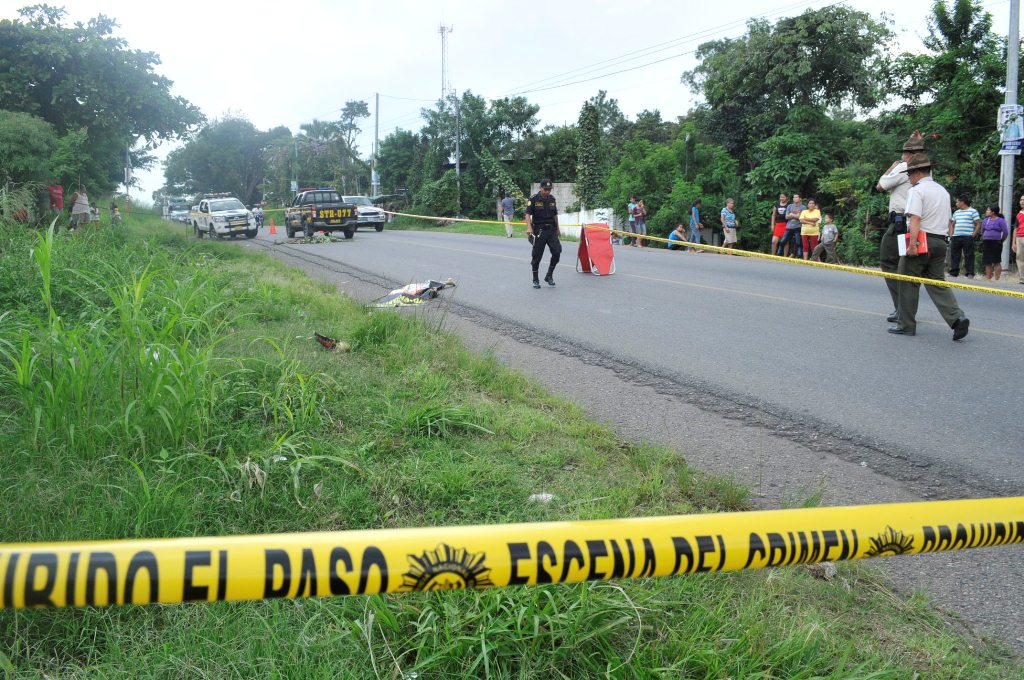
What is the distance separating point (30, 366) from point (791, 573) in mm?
3371

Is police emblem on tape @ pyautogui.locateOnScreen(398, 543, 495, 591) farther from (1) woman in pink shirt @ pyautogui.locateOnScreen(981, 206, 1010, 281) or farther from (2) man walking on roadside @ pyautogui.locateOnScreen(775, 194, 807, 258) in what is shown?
(2) man walking on roadside @ pyautogui.locateOnScreen(775, 194, 807, 258)

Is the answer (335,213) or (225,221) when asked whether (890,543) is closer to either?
(335,213)

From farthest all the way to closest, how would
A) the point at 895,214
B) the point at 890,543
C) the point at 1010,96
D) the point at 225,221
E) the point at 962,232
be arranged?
1. the point at 225,221
2. the point at 1010,96
3. the point at 962,232
4. the point at 895,214
5. the point at 890,543

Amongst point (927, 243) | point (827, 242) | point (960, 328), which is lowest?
point (960, 328)

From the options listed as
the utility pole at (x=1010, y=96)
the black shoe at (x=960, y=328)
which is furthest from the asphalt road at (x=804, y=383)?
the utility pole at (x=1010, y=96)

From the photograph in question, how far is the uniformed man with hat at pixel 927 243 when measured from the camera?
8.01 meters

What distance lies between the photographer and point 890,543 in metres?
1.79

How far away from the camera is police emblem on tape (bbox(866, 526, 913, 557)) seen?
178 cm

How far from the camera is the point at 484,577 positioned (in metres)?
1.54

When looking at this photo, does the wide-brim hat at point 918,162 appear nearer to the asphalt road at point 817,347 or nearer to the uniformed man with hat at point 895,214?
the uniformed man with hat at point 895,214

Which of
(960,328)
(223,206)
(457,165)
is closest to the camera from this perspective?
(960,328)

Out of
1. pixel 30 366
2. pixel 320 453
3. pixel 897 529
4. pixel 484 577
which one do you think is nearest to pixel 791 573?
pixel 897 529

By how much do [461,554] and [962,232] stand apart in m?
17.0

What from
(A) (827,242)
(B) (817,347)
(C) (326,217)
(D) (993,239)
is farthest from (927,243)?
(C) (326,217)
